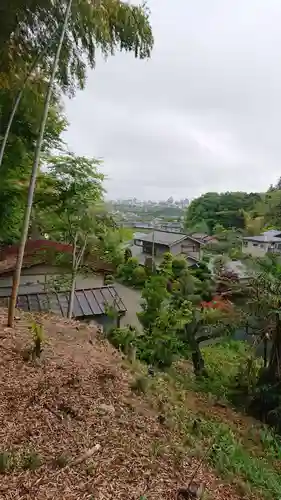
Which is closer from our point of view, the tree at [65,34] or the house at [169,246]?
the tree at [65,34]

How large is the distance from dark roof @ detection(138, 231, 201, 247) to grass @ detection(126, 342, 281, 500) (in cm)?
1135

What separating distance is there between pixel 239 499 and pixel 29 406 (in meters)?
1.41

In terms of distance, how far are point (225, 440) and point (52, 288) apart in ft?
15.3

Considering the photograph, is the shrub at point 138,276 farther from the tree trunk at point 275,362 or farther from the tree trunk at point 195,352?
the tree trunk at point 275,362

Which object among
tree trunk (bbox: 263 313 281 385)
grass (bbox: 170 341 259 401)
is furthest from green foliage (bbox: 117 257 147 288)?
tree trunk (bbox: 263 313 281 385)

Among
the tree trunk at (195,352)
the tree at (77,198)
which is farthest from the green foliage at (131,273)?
the tree at (77,198)

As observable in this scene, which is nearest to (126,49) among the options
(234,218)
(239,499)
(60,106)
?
(60,106)

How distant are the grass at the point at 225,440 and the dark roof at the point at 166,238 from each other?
11349mm

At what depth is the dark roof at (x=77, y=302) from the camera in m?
6.36

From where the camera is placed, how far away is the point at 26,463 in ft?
5.68

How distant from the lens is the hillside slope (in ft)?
5.57

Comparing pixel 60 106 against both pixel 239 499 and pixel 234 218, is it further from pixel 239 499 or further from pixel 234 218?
pixel 234 218

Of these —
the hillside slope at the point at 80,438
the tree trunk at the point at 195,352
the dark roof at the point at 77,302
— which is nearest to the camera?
the hillside slope at the point at 80,438

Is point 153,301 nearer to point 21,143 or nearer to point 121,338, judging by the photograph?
point 121,338
